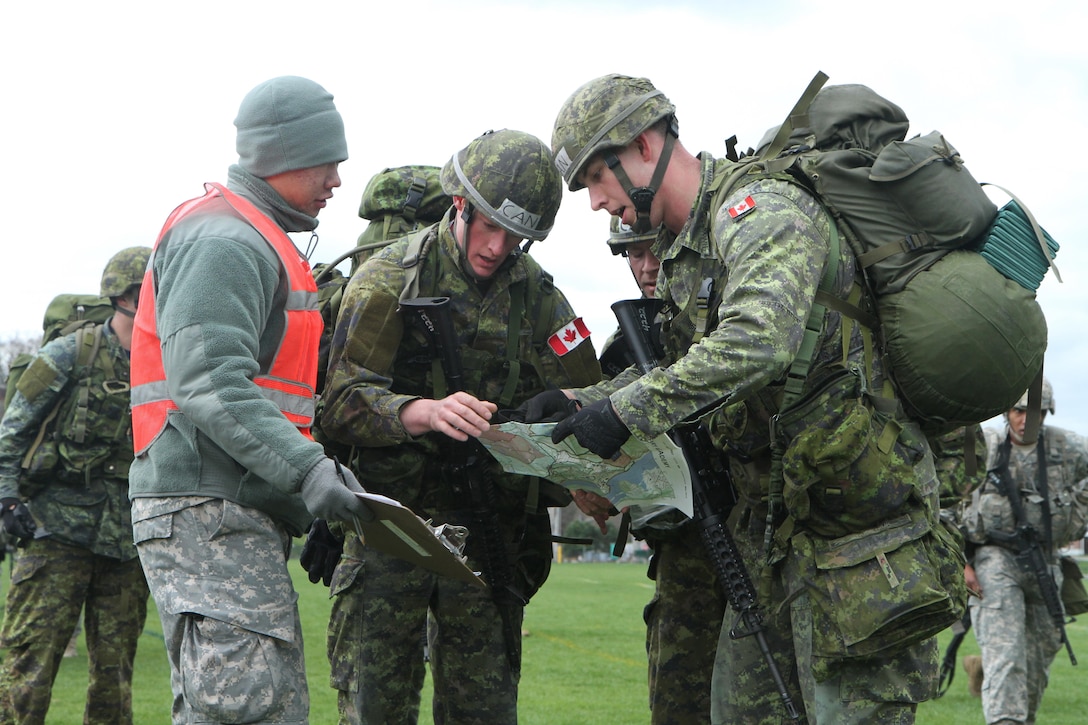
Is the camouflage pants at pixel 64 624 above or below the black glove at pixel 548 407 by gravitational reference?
below

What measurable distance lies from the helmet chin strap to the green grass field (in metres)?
6.35

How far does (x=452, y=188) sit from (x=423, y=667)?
2.18m

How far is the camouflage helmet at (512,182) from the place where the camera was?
4.96 m

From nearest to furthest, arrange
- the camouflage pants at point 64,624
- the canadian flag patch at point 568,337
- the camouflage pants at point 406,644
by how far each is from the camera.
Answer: the camouflage pants at point 406,644, the canadian flag patch at point 568,337, the camouflage pants at point 64,624

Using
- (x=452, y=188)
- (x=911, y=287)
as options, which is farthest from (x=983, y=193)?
(x=452, y=188)

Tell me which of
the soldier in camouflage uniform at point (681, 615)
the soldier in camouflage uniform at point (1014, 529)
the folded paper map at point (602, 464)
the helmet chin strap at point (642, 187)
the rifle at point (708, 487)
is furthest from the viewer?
the soldier in camouflage uniform at point (1014, 529)

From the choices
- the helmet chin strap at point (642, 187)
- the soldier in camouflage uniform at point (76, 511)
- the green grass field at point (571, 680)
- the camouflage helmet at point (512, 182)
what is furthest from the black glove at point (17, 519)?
the helmet chin strap at point (642, 187)

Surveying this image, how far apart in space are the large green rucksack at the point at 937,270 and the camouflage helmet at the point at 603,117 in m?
0.44

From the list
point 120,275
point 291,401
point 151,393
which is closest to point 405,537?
point 291,401

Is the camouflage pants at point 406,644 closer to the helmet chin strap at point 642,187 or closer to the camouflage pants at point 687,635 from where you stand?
the camouflage pants at point 687,635

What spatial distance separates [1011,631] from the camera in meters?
9.30

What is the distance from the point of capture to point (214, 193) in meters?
3.87

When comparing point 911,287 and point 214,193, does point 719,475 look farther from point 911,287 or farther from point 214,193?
point 214,193

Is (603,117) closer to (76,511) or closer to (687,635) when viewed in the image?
(687,635)
